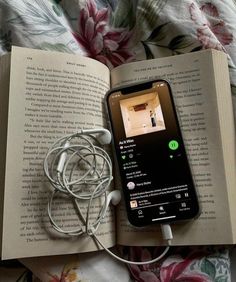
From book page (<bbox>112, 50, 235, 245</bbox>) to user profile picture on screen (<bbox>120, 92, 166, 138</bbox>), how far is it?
0.09 feet

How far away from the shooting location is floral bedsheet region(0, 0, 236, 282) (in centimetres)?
50

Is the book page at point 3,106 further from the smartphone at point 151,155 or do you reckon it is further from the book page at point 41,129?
the smartphone at point 151,155

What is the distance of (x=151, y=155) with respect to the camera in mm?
516

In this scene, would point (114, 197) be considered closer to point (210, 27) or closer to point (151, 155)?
point (151, 155)

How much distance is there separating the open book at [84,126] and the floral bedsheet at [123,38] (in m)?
0.02

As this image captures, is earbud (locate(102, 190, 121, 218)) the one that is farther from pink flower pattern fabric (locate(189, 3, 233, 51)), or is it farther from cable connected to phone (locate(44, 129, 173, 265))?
pink flower pattern fabric (locate(189, 3, 233, 51))

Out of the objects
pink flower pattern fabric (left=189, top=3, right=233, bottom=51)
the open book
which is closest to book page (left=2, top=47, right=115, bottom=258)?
the open book

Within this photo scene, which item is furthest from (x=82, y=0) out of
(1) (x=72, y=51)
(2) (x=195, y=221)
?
(2) (x=195, y=221)

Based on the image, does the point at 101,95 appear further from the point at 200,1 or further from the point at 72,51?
the point at 200,1

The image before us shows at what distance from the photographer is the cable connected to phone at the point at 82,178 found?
49cm

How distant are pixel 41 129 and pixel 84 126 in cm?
5

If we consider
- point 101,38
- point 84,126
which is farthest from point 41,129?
point 101,38

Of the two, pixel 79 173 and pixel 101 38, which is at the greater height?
pixel 101 38

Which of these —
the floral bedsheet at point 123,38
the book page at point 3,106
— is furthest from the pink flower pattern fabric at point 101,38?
the book page at point 3,106
